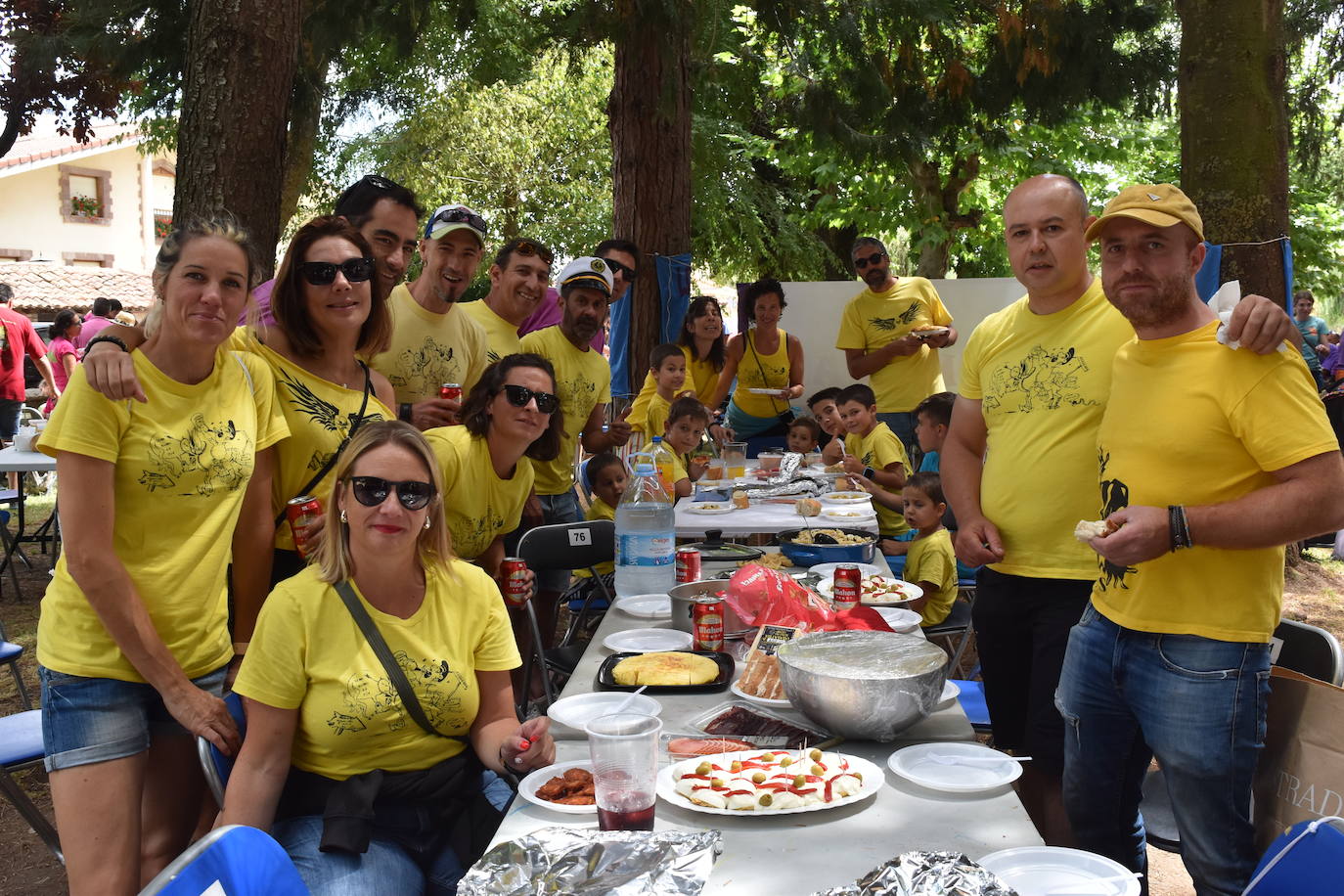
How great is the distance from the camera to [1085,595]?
2965mm

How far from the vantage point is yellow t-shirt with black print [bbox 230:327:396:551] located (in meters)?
2.98

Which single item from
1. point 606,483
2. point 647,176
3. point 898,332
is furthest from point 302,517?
point 647,176

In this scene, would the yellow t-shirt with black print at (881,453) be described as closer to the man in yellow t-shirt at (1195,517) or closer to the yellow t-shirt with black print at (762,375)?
the yellow t-shirt with black print at (762,375)

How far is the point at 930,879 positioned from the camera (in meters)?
1.43

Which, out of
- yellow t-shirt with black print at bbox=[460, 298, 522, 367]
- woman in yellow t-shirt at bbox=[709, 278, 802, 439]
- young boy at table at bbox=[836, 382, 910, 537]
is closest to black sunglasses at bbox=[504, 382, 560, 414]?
yellow t-shirt with black print at bbox=[460, 298, 522, 367]

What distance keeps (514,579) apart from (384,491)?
97 cm

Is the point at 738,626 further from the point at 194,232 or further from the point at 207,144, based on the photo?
the point at 207,144

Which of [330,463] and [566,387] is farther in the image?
[566,387]

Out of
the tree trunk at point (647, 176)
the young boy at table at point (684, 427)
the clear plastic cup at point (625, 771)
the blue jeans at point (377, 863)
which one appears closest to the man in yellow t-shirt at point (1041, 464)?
the clear plastic cup at point (625, 771)

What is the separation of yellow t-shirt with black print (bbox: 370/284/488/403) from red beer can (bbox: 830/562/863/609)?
5.85ft

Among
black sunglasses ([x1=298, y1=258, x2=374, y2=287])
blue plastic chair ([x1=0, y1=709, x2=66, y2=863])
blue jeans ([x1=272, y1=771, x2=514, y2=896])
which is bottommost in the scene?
blue plastic chair ([x1=0, y1=709, x2=66, y2=863])

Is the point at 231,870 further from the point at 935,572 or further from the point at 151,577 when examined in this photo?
the point at 935,572

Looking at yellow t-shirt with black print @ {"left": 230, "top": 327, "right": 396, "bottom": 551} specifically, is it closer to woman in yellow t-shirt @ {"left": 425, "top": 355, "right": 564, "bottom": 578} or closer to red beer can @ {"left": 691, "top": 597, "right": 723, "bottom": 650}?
woman in yellow t-shirt @ {"left": 425, "top": 355, "right": 564, "bottom": 578}

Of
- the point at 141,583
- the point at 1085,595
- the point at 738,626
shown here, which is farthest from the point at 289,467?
the point at 1085,595
